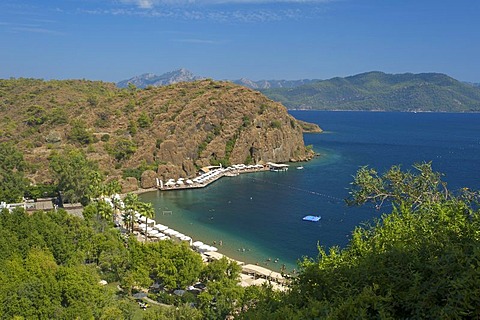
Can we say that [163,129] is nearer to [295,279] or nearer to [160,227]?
[160,227]

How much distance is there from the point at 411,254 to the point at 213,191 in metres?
65.8

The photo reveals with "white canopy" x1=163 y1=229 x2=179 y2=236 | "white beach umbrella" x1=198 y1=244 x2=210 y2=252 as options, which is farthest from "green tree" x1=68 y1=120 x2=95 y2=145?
"white beach umbrella" x1=198 y1=244 x2=210 y2=252

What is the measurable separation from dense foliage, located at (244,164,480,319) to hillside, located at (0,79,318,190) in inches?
2748

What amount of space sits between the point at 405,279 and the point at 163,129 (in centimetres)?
8731

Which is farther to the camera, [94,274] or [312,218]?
[312,218]

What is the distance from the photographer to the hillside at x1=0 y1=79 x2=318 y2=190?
86.4 meters

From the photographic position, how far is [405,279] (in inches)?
415

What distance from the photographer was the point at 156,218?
5903 cm

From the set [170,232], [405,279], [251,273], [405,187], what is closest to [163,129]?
[170,232]

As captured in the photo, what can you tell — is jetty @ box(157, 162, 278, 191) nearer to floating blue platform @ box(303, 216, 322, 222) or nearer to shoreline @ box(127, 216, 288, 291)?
floating blue platform @ box(303, 216, 322, 222)

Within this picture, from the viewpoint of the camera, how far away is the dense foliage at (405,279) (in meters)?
9.39

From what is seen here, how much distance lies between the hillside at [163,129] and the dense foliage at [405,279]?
229 ft

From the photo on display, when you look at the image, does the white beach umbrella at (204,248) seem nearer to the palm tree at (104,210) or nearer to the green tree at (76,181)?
the palm tree at (104,210)

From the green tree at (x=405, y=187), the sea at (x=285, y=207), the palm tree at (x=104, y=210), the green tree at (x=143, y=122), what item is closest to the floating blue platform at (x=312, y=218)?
the sea at (x=285, y=207)
